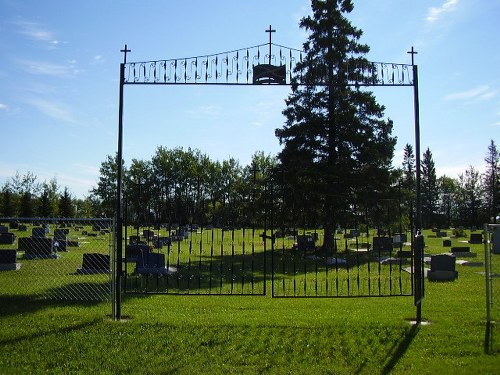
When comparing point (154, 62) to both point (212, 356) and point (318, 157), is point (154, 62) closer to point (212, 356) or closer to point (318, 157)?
point (212, 356)

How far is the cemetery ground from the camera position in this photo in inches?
254

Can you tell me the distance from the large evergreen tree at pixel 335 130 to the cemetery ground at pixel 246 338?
1655 cm

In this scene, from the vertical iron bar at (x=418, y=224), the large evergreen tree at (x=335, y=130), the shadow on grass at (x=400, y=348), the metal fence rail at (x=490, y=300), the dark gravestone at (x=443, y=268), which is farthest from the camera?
the large evergreen tree at (x=335, y=130)

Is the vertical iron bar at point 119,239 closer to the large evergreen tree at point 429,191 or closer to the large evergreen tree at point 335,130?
the large evergreen tree at point 335,130

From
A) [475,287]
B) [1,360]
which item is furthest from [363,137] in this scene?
[1,360]

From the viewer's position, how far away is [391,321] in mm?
8758

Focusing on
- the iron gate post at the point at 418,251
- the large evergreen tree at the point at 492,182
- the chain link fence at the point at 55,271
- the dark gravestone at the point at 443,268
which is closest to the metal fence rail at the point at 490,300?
the iron gate post at the point at 418,251

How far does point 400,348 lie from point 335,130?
22.2m

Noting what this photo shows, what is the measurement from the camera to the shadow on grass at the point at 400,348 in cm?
643

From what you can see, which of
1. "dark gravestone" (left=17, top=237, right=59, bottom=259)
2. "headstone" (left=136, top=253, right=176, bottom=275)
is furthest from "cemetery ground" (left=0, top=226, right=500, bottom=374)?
"dark gravestone" (left=17, top=237, right=59, bottom=259)

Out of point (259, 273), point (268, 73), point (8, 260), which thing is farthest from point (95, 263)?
point (268, 73)

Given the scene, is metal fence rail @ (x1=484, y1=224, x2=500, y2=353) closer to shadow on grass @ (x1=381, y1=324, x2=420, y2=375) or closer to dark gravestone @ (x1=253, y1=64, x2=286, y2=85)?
shadow on grass @ (x1=381, y1=324, x2=420, y2=375)

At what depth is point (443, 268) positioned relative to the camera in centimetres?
1608

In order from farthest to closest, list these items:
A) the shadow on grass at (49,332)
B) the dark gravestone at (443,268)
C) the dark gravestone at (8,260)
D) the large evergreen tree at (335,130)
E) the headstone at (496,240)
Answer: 1. the large evergreen tree at (335,130)
2. the headstone at (496,240)
3. the dark gravestone at (8,260)
4. the dark gravestone at (443,268)
5. the shadow on grass at (49,332)
